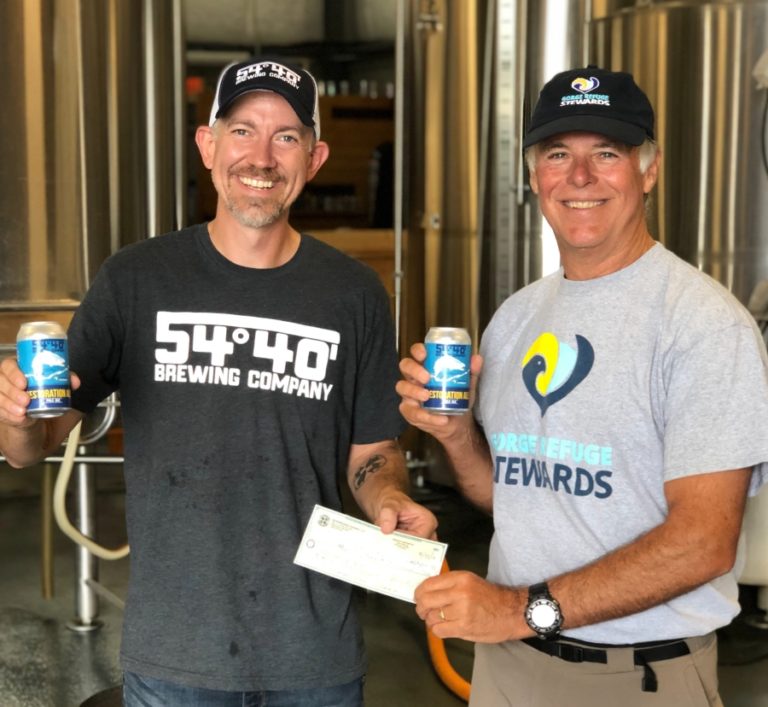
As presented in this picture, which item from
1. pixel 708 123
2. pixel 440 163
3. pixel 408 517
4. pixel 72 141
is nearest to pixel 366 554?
pixel 408 517

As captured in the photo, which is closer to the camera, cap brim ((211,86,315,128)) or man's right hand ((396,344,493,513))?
man's right hand ((396,344,493,513))

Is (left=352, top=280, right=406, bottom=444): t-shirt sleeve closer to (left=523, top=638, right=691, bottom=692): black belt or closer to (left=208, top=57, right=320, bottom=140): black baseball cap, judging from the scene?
(left=208, top=57, right=320, bottom=140): black baseball cap

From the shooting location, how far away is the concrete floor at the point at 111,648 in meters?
3.99

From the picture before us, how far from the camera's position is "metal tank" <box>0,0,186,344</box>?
373cm

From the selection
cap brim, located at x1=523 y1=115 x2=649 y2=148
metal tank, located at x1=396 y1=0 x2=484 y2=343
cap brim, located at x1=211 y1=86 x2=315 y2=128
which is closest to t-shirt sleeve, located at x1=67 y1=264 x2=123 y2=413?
cap brim, located at x1=211 y1=86 x2=315 y2=128

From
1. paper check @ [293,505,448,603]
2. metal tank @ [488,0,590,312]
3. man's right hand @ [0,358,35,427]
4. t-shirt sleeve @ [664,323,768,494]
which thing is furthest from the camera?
metal tank @ [488,0,590,312]

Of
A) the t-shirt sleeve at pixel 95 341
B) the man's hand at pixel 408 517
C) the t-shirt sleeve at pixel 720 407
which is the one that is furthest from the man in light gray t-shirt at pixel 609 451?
the t-shirt sleeve at pixel 95 341

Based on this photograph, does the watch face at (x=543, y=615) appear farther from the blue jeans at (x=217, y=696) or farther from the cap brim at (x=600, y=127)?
the cap brim at (x=600, y=127)

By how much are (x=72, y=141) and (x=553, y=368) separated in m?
2.44

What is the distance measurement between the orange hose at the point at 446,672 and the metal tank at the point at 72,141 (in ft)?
5.26

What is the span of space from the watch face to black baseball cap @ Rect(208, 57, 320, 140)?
35.4 inches

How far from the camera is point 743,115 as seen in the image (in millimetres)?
4773

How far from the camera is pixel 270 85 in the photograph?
1999 mm

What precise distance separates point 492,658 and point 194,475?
575 mm
